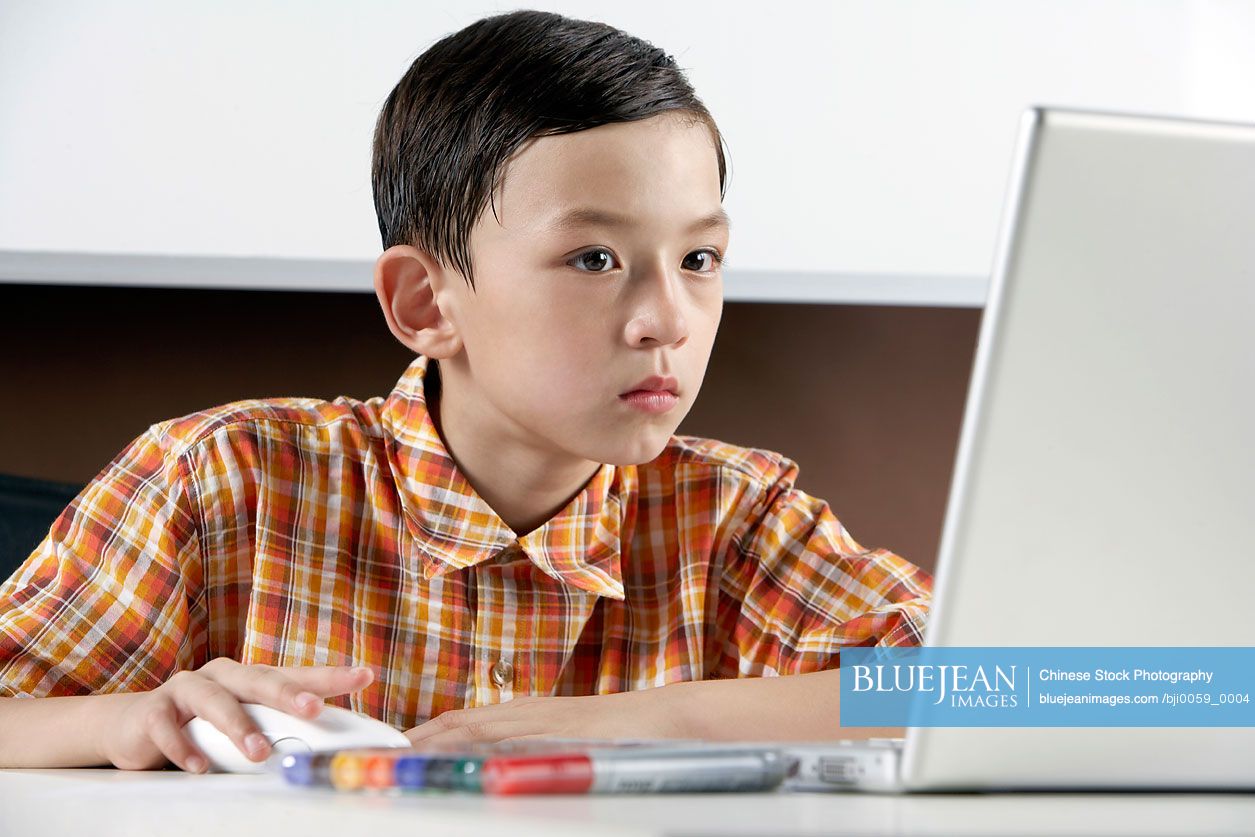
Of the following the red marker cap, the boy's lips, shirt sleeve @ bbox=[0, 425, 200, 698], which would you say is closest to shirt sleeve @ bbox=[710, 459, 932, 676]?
the boy's lips

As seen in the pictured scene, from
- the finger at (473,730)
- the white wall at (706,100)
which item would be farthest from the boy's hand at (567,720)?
the white wall at (706,100)

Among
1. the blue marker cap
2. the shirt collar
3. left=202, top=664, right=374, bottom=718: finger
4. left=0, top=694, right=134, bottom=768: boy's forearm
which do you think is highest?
the shirt collar

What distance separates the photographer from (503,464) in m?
0.98

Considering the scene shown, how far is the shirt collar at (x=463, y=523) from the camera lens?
93cm

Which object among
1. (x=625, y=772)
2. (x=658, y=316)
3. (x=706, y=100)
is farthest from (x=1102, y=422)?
(x=706, y=100)

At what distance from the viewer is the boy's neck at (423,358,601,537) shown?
3.18 ft

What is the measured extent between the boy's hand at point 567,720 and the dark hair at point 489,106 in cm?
35

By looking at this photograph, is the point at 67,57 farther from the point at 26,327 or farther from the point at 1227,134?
the point at 1227,134

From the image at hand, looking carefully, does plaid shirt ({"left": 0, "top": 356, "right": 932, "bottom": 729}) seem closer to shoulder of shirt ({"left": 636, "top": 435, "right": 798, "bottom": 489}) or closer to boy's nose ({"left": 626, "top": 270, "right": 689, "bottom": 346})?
shoulder of shirt ({"left": 636, "top": 435, "right": 798, "bottom": 489})

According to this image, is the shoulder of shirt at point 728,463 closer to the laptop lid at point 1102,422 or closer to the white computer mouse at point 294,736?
the white computer mouse at point 294,736

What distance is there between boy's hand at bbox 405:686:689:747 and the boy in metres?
0.07

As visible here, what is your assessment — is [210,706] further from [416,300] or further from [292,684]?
[416,300]

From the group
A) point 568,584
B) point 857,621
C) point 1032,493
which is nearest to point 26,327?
point 568,584

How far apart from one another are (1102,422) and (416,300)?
67 cm
